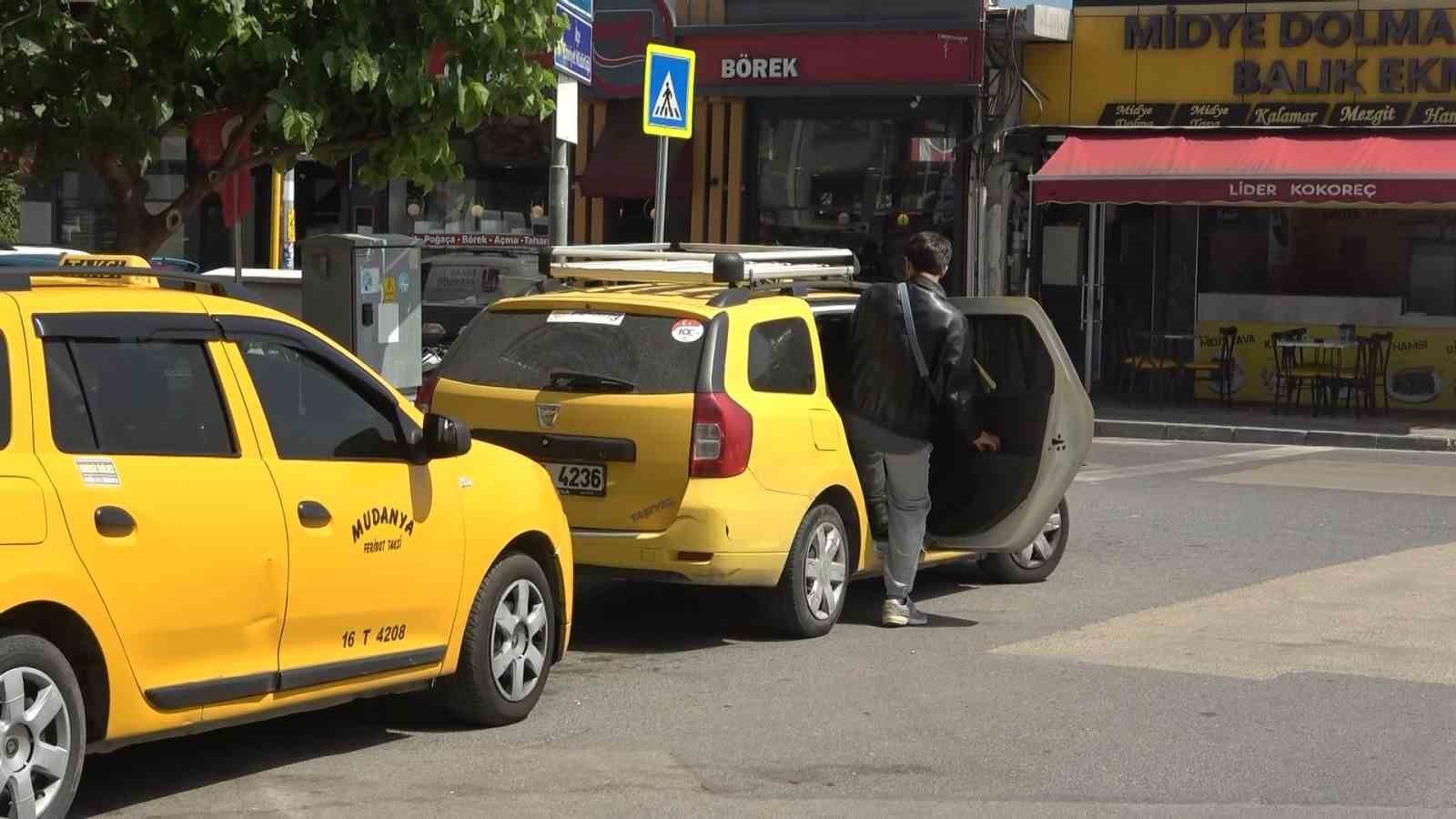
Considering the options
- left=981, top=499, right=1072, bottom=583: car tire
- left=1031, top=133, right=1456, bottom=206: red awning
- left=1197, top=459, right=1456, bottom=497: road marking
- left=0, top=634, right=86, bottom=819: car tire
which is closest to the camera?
left=0, top=634, right=86, bottom=819: car tire

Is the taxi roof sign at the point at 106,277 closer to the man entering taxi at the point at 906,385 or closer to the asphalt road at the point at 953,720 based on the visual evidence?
the asphalt road at the point at 953,720

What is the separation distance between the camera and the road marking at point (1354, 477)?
16.0 metres

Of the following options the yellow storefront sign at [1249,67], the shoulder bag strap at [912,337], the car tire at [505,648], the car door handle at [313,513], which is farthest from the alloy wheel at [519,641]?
the yellow storefront sign at [1249,67]

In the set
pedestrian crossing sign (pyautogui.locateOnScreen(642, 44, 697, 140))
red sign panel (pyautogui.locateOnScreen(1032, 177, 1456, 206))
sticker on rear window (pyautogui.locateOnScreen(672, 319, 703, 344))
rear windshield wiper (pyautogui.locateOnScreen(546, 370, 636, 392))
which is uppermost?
pedestrian crossing sign (pyautogui.locateOnScreen(642, 44, 697, 140))

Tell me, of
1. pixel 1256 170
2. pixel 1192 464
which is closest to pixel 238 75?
pixel 1192 464

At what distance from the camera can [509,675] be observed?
7.50 m

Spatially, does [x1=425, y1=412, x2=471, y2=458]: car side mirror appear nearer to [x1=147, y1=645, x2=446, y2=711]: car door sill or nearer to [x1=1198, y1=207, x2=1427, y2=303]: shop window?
[x1=147, y1=645, x2=446, y2=711]: car door sill

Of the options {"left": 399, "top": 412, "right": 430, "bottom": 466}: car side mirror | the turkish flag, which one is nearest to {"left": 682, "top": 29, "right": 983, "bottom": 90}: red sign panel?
the turkish flag

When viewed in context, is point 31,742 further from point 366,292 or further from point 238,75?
point 366,292

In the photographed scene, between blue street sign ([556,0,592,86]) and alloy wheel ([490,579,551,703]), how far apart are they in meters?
6.29

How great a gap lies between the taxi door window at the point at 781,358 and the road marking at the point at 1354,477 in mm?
7628

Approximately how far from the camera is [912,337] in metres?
9.44

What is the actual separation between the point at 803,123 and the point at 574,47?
1220 cm

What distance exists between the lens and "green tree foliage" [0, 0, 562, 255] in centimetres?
1089
